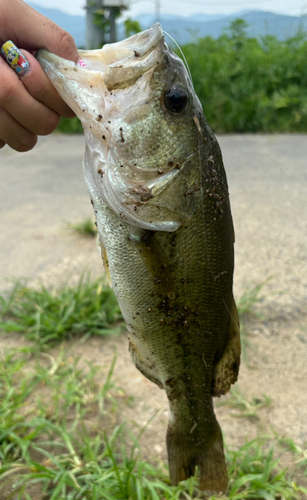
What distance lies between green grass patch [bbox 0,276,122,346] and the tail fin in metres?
1.01

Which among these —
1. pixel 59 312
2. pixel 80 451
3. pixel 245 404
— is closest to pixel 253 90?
pixel 59 312

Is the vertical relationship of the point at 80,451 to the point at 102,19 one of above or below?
below

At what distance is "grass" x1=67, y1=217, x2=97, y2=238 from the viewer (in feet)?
12.1

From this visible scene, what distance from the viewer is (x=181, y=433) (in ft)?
5.15

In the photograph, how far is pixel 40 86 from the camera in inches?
52.5

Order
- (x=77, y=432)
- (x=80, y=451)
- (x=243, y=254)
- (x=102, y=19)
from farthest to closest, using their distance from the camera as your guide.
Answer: (x=102, y=19) → (x=243, y=254) → (x=77, y=432) → (x=80, y=451)

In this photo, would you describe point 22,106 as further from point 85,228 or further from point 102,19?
point 102,19

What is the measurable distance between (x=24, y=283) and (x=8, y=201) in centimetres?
178

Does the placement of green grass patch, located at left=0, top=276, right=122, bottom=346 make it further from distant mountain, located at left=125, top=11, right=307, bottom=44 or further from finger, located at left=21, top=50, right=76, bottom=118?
distant mountain, located at left=125, top=11, right=307, bottom=44

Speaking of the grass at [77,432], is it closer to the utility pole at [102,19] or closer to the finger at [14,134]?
the finger at [14,134]

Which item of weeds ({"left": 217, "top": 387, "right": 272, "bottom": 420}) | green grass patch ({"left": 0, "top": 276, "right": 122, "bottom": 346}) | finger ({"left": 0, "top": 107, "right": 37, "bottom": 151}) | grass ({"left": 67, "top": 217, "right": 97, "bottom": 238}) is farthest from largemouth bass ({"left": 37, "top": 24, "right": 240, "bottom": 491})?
grass ({"left": 67, "top": 217, "right": 97, "bottom": 238})

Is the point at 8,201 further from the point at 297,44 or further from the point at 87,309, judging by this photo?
the point at 297,44

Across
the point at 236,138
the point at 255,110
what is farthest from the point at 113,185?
the point at 255,110

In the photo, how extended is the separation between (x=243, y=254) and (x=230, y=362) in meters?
1.98
